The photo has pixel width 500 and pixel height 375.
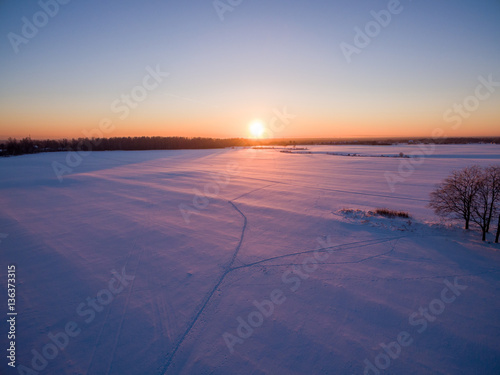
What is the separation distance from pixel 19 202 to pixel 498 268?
25.3m

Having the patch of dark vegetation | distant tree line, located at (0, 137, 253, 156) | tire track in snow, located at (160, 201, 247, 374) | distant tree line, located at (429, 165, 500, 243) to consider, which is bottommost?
tire track in snow, located at (160, 201, 247, 374)

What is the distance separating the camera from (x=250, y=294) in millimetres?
6168

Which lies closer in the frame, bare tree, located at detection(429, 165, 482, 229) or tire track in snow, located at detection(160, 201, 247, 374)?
tire track in snow, located at detection(160, 201, 247, 374)

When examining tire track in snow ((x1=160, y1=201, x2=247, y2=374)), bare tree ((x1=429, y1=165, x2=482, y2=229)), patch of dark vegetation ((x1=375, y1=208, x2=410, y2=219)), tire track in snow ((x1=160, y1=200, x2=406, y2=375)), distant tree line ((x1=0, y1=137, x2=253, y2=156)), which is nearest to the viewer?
tire track in snow ((x1=160, y1=201, x2=247, y2=374))

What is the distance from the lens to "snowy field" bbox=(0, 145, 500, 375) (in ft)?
14.4

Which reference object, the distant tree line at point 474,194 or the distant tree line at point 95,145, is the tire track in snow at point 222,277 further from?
the distant tree line at point 95,145

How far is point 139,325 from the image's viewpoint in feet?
17.0

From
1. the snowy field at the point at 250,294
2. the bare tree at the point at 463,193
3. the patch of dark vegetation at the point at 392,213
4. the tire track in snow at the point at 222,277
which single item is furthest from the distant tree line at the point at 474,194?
the tire track in snow at the point at 222,277

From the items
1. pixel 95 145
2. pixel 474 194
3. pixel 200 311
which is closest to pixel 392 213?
pixel 474 194

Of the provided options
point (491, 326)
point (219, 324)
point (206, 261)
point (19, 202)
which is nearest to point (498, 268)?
point (491, 326)

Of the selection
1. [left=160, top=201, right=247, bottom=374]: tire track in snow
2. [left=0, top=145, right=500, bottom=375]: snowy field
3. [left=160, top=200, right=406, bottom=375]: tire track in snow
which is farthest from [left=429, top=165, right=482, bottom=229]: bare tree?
[left=160, top=201, right=247, bottom=374]: tire track in snow

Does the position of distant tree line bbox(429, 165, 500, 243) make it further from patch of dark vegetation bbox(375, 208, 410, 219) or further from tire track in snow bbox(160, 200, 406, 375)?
tire track in snow bbox(160, 200, 406, 375)

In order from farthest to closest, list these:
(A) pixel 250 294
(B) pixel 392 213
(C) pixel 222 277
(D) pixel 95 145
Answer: (D) pixel 95 145 → (B) pixel 392 213 → (C) pixel 222 277 → (A) pixel 250 294

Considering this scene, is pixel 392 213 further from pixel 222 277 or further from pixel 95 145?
pixel 95 145
